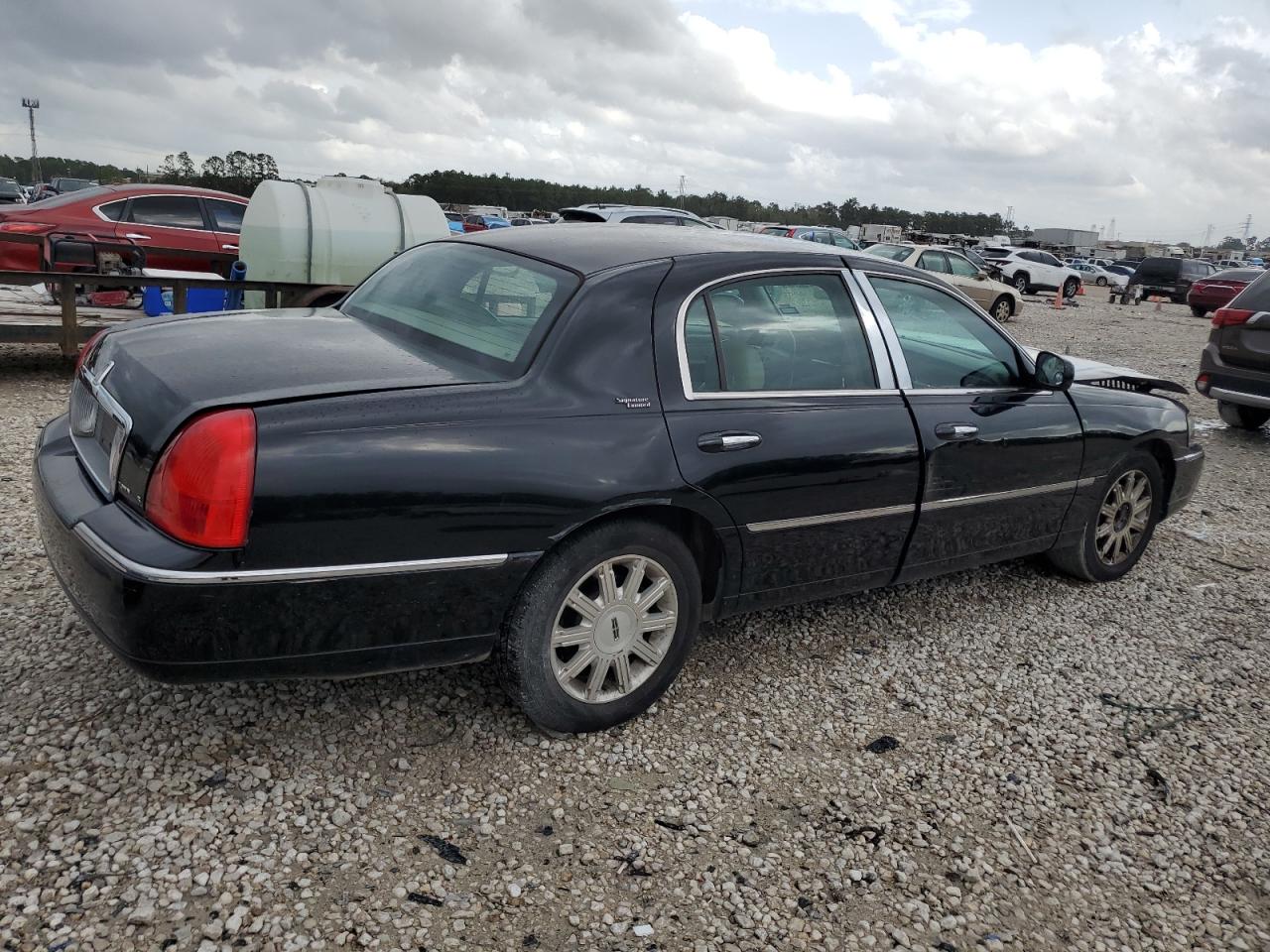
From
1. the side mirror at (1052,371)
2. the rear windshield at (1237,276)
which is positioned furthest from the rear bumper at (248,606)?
the rear windshield at (1237,276)

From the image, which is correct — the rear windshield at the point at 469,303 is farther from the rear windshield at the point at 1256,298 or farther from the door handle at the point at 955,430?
the rear windshield at the point at 1256,298

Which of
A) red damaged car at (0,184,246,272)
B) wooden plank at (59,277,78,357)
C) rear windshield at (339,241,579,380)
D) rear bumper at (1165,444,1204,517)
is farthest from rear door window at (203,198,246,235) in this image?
rear bumper at (1165,444,1204,517)

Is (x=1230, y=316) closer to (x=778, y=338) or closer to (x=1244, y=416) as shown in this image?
(x=1244, y=416)

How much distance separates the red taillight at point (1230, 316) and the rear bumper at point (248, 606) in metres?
8.01

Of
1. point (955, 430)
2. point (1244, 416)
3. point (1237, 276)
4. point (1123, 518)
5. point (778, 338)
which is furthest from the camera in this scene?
point (1237, 276)

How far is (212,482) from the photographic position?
2.33 metres

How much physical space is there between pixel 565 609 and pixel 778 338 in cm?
125

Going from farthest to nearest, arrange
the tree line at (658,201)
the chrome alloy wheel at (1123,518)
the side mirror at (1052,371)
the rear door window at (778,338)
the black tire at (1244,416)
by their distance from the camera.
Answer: the tree line at (658,201) < the black tire at (1244,416) < the chrome alloy wheel at (1123,518) < the side mirror at (1052,371) < the rear door window at (778,338)

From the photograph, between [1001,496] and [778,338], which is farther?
[1001,496]

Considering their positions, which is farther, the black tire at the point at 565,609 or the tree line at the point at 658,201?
the tree line at the point at 658,201

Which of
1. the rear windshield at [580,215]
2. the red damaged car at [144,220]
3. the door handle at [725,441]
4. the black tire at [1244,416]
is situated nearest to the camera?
the door handle at [725,441]

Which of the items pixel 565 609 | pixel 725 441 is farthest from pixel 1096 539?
pixel 565 609

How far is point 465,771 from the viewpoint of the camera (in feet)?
9.37

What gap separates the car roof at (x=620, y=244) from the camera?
3252 mm
